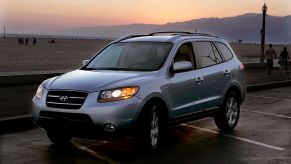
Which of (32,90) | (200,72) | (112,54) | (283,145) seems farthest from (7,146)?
(32,90)

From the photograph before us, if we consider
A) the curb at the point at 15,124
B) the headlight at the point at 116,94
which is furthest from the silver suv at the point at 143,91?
the curb at the point at 15,124

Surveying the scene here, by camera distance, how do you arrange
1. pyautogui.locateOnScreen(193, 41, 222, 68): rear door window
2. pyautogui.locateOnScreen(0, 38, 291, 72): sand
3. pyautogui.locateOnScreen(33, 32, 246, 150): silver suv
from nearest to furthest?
pyautogui.locateOnScreen(33, 32, 246, 150): silver suv
pyautogui.locateOnScreen(193, 41, 222, 68): rear door window
pyautogui.locateOnScreen(0, 38, 291, 72): sand

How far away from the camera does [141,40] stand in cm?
902

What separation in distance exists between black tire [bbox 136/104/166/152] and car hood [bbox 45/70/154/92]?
0.50 metres

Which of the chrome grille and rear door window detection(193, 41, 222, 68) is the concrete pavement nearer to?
the chrome grille

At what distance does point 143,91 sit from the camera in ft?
24.7

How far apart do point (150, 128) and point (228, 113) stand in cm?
295

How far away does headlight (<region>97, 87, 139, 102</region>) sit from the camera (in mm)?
7277

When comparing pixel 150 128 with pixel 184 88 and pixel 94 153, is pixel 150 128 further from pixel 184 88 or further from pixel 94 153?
pixel 184 88

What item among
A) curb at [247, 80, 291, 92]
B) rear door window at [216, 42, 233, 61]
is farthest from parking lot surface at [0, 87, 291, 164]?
curb at [247, 80, 291, 92]

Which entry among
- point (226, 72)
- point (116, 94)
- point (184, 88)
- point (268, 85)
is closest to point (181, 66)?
point (184, 88)

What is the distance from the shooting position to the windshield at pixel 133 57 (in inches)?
329

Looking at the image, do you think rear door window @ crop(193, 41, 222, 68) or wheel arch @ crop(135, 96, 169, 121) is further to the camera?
rear door window @ crop(193, 41, 222, 68)

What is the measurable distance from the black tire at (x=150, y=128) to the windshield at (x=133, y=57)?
75 cm
